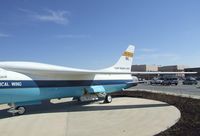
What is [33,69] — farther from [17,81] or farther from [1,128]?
[1,128]

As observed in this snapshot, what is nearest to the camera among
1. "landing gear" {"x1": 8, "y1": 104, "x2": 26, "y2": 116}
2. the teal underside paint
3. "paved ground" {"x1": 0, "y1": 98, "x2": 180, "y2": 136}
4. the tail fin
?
"paved ground" {"x1": 0, "y1": 98, "x2": 180, "y2": 136}

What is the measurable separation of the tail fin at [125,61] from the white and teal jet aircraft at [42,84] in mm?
2518

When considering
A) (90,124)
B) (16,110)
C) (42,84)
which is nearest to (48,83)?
(42,84)

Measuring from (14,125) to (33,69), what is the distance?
16.3ft

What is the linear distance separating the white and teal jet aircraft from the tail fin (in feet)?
8.26

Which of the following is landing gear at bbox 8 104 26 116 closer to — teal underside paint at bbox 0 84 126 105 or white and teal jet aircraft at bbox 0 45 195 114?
white and teal jet aircraft at bbox 0 45 195 114

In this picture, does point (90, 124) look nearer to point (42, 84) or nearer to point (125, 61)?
point (42, 84)

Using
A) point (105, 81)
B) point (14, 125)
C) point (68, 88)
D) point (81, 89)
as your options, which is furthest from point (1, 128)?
point (105, 81)

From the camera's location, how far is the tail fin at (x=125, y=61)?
26.1 meters

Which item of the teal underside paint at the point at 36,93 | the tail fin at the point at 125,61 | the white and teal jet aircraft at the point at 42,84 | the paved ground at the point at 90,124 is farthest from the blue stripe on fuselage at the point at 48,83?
the tail fin at the point at 125,61

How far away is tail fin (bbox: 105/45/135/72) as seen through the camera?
1029 inches

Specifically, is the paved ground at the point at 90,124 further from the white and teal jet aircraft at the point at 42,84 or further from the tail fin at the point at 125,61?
the tail fin at the point at 125,61

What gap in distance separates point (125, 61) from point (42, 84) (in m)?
11.1

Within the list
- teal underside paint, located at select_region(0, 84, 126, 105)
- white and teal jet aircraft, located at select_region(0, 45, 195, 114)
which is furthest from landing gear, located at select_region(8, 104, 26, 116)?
teal underside paint, located at select_region(0, 84, 126, 105)
